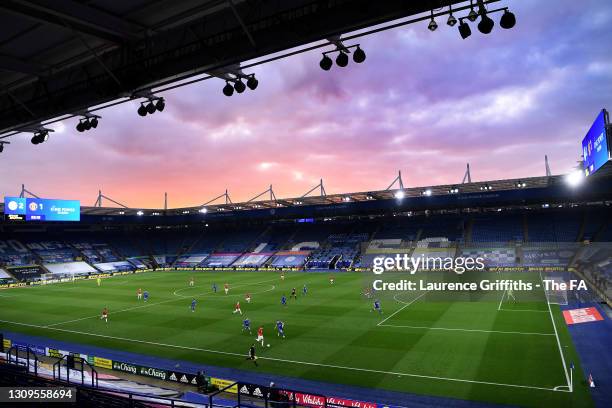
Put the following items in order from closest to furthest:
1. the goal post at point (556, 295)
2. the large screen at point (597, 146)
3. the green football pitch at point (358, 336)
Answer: the green football pitch at point (358, 336) → the large screen at point (597, 146) → the goal post at point (556, 295)

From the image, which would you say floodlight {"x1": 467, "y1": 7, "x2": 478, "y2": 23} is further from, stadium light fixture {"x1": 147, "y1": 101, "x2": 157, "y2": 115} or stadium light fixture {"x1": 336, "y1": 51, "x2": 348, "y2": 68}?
stadium light fixture {"x1": 147, "y1": 101, "x2": 157, "y2": 115}

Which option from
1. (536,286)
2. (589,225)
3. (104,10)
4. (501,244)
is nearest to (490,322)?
(536,286)

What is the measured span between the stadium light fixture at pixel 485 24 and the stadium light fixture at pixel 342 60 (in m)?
3.18

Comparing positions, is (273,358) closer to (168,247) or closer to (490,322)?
(490,322)

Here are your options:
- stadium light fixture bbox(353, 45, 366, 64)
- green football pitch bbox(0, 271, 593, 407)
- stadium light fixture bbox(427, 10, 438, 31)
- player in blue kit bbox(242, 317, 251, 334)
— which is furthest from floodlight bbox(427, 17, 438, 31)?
player in blue kit bbox(242, 317, 251, 334)

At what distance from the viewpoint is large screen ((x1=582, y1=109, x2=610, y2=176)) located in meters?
21.9

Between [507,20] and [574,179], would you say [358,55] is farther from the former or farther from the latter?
[574,179]

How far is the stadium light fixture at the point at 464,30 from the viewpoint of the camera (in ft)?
29.6

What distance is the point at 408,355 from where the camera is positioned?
23703 millimetres

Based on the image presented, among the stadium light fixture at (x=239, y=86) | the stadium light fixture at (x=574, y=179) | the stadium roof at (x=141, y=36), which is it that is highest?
the stadium light fixture at (x=574, y=179)

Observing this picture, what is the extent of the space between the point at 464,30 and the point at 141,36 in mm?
8731

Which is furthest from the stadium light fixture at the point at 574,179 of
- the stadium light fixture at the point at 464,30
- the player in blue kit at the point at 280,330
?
the stadium light fixture at the point at 464,30

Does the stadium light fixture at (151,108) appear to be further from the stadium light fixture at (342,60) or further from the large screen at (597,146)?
the large screen at (597,146)

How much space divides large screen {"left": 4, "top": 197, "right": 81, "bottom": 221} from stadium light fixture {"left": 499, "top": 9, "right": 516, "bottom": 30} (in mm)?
70573
